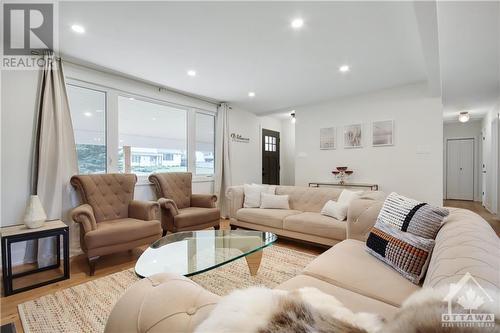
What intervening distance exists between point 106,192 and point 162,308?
9.22 feet

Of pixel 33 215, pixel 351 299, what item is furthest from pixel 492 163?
pixel 33 215

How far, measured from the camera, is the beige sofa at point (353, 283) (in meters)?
0.71

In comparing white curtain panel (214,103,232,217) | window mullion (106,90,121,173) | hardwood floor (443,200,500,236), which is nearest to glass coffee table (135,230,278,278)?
window mullion (106,90,121,173)

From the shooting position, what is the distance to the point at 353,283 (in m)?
1.28

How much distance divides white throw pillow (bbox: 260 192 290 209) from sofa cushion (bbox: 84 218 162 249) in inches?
63.9

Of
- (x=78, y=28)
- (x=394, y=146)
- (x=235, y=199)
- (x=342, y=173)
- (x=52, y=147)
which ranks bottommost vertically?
(x=235, y=199)

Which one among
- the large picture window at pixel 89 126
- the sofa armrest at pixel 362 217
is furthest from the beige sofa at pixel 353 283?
the large picture window at pixel 89 126

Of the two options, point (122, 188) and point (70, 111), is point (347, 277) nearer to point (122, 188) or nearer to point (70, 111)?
point (122, 188)

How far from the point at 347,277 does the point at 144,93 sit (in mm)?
3866

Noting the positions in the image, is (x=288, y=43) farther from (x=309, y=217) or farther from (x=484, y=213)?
(x=484, y=213)

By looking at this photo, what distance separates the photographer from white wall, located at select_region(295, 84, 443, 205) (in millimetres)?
3857

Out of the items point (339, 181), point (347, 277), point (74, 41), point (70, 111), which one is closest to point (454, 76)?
point (339, 181)

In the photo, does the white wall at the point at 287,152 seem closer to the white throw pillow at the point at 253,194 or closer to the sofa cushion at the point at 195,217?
the white throw pillow at the point at 253,194

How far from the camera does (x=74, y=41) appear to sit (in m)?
2.54
